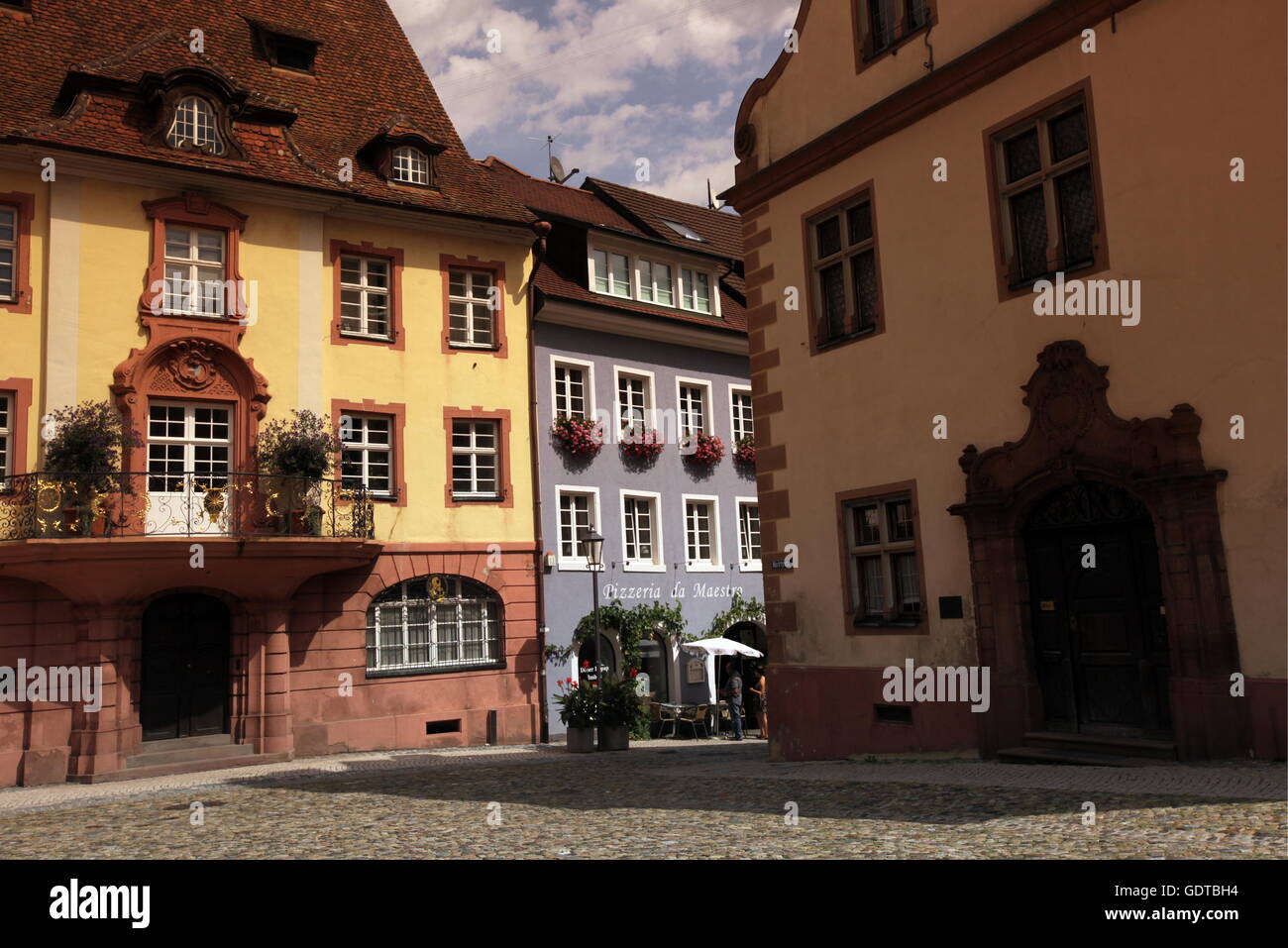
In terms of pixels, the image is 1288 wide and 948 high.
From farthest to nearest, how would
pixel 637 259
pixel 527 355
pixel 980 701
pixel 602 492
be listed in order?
1. pixel 637 259
2. pixel 602 492
3. pixel 527 355
4. pixel 980 701

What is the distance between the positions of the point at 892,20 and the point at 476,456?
12.5 m

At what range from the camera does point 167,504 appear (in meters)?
19.0

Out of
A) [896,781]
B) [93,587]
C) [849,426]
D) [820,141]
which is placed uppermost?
[820,141]

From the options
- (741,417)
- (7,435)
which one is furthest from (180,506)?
(741,417)

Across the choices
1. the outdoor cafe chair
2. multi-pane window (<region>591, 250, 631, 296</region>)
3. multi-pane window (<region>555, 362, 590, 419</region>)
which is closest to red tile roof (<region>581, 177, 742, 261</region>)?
multi-pane window (<region>591, 250, 631, 296</region>)

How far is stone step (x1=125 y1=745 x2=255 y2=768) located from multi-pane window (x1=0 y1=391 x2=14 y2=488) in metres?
4.99

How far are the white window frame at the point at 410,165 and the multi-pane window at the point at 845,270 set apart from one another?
11.2 meters

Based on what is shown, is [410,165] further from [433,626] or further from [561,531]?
[433,626]

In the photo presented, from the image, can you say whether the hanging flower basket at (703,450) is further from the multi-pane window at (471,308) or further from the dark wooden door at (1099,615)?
the dark wooden door at (1099,615)

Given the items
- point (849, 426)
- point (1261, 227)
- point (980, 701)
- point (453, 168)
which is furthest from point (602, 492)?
point (1261, 227)

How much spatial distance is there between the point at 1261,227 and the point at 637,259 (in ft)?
62.6

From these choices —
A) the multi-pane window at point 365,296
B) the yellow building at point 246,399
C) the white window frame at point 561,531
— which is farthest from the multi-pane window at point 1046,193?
the white window frame at point 561,531

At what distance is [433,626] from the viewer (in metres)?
22.6

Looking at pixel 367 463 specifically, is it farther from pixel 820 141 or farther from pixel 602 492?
pixel 820 141
